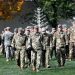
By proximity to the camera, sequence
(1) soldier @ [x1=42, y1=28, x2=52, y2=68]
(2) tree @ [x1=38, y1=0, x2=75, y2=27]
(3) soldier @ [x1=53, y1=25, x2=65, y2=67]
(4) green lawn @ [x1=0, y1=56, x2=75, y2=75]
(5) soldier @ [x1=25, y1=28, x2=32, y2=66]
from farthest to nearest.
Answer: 1. (2) tree @ [x1=38, y1=0, x2=75, y2=27]
2. (3) soldier @ [x1=53, y1=25, x2=65, y2=67]
3. (1) soldier @ [x1=42, y1=28, x2=52, y2=68]
4. (5) soldier @ [x1=25, y1=28, x2=32, y2=66]
5. (4) green lawn @ [x1=0, y1=56, x2=75, y2=75]

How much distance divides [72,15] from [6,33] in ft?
133

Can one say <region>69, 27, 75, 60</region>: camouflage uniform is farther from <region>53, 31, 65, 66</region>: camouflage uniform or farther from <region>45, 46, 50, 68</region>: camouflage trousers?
<region>45, 46, 50, 68</region>: camouflage trousers

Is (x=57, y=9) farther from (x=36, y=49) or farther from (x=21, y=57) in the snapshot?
(x=36, y=49)

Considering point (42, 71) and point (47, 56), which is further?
point (47, 56)

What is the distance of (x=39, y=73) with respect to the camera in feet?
77.2

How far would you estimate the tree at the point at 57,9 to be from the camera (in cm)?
6950

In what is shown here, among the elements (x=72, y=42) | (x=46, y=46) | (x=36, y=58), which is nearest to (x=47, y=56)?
(x=46, y=46)

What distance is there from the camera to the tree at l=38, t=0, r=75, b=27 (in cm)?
6950

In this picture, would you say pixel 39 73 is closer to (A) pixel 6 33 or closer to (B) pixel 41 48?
(B) pixel 41 48

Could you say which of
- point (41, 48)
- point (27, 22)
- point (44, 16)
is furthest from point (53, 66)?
point (27, 22)

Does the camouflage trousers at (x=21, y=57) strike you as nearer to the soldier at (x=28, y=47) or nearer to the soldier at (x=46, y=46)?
the soldier at (x=28, y=47)

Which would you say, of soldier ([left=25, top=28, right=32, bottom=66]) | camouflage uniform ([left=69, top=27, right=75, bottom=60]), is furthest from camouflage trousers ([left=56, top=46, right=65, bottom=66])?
camouflage uniform ([left=69, top=27, right=75, bottom=60])

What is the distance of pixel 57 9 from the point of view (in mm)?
70375

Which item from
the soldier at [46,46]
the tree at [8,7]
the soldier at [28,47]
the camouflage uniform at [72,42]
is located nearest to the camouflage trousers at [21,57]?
the soldier at [28,47]
